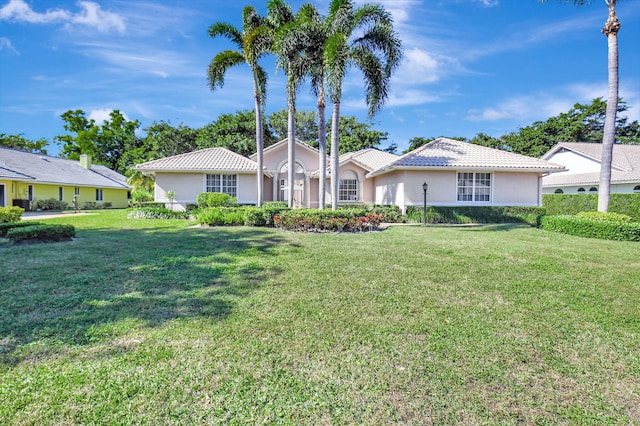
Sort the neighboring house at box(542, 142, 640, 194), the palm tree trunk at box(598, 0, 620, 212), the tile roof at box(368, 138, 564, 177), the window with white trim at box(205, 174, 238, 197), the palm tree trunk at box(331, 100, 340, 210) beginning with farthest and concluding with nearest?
1. the neighboring house at box(542, 142, 640, 194)
2. the window with white trim at box(205, 174, 238, 197)
3. the tile roof at box(368, 138, 564, 177)
4. the palm tree trunk at box(331, 100, 340, 210)
5. the palm tree trunk at box(598, 0, 620, 212)

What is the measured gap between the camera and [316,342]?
3.55m

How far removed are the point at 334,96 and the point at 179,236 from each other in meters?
8.28

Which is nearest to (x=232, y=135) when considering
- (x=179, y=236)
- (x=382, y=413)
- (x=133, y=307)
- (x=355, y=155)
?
(x=355, y=155)

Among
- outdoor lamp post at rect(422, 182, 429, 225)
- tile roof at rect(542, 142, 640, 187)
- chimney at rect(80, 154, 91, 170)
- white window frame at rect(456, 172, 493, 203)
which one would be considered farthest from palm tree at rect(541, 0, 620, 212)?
chimney at rect(80, 154, 91, 170)

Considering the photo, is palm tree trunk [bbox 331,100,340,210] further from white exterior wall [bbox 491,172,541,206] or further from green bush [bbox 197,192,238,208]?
white exterior wall [bbox 491,172,541,206]

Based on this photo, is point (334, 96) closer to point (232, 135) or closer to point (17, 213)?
point (17, 213)

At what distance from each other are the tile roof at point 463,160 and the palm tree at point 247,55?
819 centimetres

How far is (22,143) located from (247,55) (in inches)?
1824

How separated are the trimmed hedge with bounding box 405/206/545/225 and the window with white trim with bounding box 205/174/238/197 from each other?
11439 millimetres

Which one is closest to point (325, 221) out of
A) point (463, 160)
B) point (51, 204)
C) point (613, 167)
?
point (463, 160)

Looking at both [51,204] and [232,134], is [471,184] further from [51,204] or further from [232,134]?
[51,204]

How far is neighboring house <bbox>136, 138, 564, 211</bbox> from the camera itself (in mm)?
17594

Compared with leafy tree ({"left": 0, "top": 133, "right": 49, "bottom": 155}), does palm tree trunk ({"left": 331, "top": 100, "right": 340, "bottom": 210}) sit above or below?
below

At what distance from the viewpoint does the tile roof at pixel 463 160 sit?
672 inches
